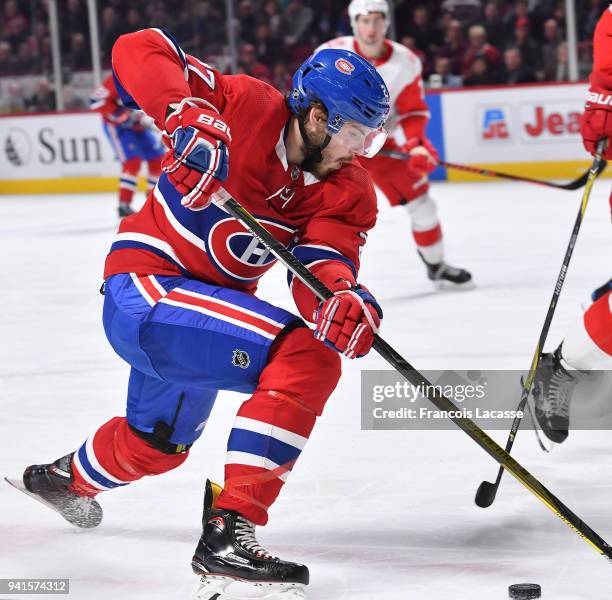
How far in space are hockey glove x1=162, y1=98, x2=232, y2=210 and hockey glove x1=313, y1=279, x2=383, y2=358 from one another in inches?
11.3

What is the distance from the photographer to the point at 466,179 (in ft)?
32.9

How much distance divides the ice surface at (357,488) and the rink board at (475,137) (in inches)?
A: 160

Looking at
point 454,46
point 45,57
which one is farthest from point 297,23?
point 45,57

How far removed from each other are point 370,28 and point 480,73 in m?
4.41

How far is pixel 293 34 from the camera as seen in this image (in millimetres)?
10766

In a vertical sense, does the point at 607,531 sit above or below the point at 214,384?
below

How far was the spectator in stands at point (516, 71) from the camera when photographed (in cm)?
955

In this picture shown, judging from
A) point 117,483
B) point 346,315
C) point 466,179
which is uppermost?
point 346,315

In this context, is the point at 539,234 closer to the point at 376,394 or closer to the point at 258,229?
the point at 376,394

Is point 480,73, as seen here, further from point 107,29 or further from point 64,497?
point 64,497

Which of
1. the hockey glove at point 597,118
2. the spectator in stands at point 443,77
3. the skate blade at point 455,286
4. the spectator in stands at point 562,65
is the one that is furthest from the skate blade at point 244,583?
the spectator in stands at point 443,77

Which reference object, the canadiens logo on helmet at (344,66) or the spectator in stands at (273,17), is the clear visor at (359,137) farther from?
the spectator in stands at (273,17)

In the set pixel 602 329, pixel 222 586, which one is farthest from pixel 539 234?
pixel 222 586

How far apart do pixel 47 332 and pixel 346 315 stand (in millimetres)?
2873
